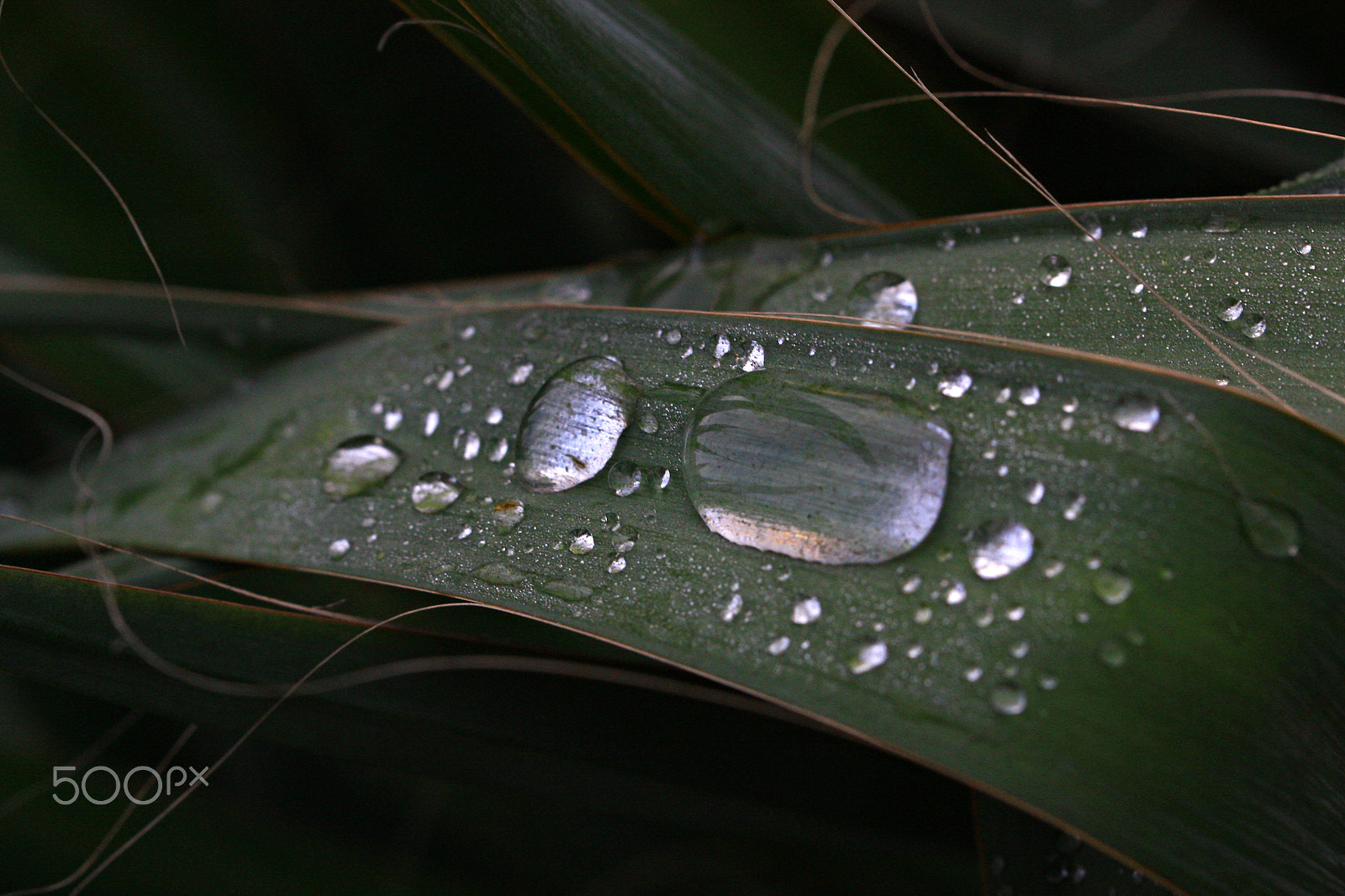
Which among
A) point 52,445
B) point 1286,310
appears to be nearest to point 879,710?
point 1286,310

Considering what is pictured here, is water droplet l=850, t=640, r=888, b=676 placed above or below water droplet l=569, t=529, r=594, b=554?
above

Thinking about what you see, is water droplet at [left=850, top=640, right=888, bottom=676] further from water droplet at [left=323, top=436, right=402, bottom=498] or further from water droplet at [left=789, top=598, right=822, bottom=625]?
water droplet at [left=323, top=436, right=402, bottom=498]

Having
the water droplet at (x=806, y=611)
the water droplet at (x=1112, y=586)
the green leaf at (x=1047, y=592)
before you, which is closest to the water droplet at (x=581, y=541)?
Result: the green leaf at (x=1047, y=592)

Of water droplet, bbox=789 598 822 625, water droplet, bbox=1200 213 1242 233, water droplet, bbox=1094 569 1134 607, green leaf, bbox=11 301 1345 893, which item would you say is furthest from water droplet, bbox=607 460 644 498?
water droplet, bbox=1200 213 1242 233

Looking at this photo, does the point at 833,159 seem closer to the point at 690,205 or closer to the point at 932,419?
the point at 690,205

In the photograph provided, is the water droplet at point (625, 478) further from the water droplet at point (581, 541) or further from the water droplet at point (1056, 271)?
the water droplet at point (1056, 271)
